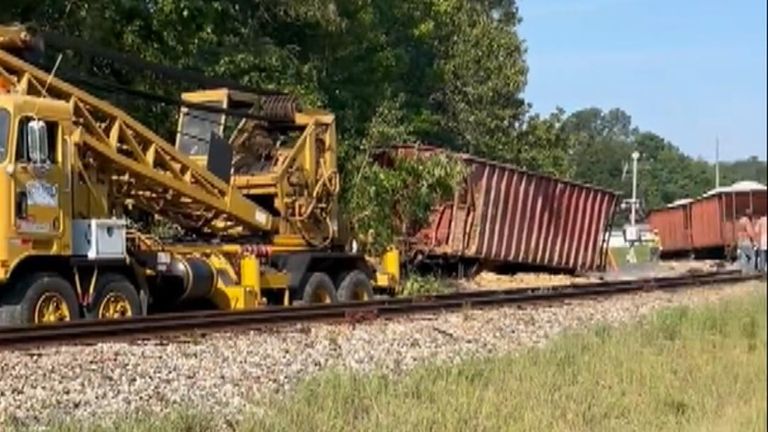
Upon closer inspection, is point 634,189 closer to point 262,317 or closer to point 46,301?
point 262,317

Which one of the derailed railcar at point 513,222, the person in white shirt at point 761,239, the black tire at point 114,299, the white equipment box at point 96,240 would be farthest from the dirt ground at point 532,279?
the white equipment box at point 96,240

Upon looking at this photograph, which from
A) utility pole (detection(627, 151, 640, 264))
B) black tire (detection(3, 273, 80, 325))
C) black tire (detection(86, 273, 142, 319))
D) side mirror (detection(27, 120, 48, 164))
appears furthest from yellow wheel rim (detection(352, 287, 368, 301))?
side mirror (detection(27, 120, 48, 164))

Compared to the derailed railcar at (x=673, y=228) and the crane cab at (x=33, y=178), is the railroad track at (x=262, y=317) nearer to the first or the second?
the crane cab at (x=33, y=178)

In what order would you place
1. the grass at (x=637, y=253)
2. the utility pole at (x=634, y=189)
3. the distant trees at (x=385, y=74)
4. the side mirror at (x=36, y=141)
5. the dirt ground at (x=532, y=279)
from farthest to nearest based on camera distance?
the grass at (x=637, y=253) → the dirt ground at (x=532, y=279) → the utility pole at (x=634, y=189) → the distant trees at (x=385, y=74) → the side mirror at (x=36, y=141)

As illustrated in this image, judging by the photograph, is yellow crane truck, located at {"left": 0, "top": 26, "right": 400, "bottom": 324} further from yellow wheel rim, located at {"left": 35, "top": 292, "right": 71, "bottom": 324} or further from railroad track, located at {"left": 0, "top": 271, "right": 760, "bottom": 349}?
railroad track, located at {"left": 0, "top": 271, "right": 760, "bottom": 349}

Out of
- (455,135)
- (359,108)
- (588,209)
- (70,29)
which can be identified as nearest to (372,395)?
(70,29)

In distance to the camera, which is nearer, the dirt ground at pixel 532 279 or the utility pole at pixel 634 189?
the utility pole at pixel 634 189

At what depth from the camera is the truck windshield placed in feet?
43.7

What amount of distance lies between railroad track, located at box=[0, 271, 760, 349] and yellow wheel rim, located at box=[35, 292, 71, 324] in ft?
2.35

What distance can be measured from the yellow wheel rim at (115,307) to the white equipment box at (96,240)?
1.75 feet

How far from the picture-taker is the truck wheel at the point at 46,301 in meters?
13.3

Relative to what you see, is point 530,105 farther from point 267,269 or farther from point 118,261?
point 118,261

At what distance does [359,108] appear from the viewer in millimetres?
37125

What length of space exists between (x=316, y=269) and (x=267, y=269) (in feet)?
4.04
